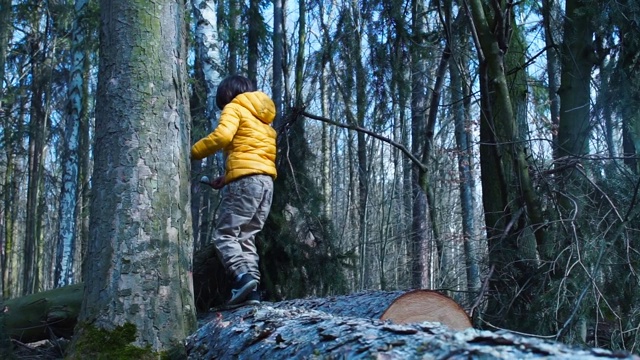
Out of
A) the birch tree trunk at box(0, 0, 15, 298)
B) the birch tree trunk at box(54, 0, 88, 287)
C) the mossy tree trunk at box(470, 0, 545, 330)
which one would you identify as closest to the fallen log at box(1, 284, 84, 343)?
the mossy tree trunk at box(470, 0, 545, 330)

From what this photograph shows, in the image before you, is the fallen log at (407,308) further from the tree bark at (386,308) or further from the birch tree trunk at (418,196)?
the birch tree trunk at (418,196)

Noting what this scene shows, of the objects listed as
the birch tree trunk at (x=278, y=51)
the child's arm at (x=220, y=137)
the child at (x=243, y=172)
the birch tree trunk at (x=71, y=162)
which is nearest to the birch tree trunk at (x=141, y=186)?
the child's arm at (x=220, y=137)

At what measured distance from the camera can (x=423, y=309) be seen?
3.15 metres

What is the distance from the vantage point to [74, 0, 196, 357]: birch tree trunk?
9.67ft

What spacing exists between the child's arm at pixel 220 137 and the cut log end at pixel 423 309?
173 centimetres

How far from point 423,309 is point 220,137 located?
6.27ft

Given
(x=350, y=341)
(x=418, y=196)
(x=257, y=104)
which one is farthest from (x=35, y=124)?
(x=350, y=341)

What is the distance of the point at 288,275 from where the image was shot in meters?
5.23

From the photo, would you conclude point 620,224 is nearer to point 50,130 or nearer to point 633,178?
point 633,178

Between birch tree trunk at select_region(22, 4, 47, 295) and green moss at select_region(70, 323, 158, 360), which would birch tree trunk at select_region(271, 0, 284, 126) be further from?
birch tree trunk at select_region(22, 4, 47, 295)

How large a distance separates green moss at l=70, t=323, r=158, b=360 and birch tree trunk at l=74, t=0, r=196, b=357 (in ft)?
0.05

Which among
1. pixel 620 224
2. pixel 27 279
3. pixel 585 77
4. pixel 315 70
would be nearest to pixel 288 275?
pixel 620 224

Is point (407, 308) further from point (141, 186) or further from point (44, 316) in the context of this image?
point (44, 316)

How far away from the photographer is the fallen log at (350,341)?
4.35 feet
